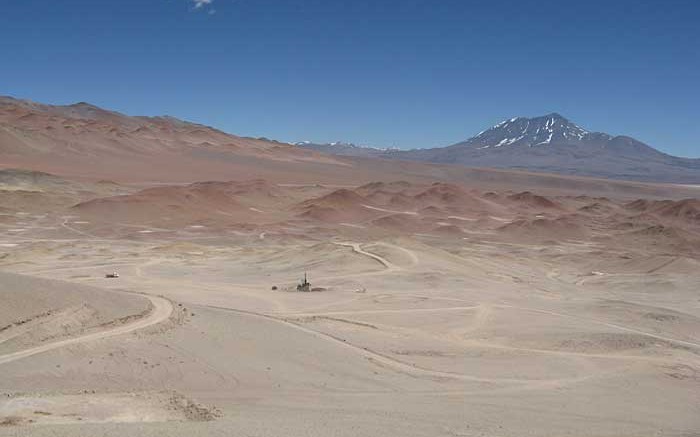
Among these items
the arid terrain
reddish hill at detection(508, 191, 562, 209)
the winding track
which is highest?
reddish hill at detection(508, 191, 562, 209)

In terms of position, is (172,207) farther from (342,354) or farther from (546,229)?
(342,354)

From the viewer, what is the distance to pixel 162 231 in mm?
60656

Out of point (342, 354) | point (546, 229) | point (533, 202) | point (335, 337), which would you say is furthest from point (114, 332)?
point (533, 202)

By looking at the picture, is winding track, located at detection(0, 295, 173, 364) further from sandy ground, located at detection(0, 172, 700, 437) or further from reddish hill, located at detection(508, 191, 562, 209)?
reddish hill, located at detection(508, 191, 562, 209)

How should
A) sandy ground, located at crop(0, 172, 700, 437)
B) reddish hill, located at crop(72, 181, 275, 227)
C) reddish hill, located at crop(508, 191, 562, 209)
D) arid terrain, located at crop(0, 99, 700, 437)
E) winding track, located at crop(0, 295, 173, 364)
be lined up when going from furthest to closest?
reddish hill, located at crop(508, 191, 562, 209) → reddish hill, located at crop(72, 181, 275, 227) → winding track, located at crop(0, 295, 173, 364) → arid terrain, located at crop(0, 99, 700, 437) → sandy ground, located at crop(0, 172, 700, 437)

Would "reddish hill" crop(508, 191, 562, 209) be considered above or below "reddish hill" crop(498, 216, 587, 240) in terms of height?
above

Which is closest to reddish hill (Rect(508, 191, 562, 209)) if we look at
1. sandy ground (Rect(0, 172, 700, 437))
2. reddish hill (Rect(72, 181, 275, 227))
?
reddish hill (Rect(72, 181, 275, 227))

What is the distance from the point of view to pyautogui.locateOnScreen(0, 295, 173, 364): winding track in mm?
12609

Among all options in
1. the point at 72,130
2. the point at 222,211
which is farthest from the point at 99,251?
the point at 72,130

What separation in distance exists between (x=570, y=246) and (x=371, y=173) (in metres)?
119

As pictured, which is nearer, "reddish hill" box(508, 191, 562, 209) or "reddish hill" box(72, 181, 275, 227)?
"reddish hill" box(72, 181, 275, 227)

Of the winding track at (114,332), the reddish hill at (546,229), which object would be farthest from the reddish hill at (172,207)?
the winding track at (114,332)

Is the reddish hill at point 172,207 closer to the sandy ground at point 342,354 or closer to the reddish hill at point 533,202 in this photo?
the sandy ground at point 342,354

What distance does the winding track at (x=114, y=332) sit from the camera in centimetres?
1261
